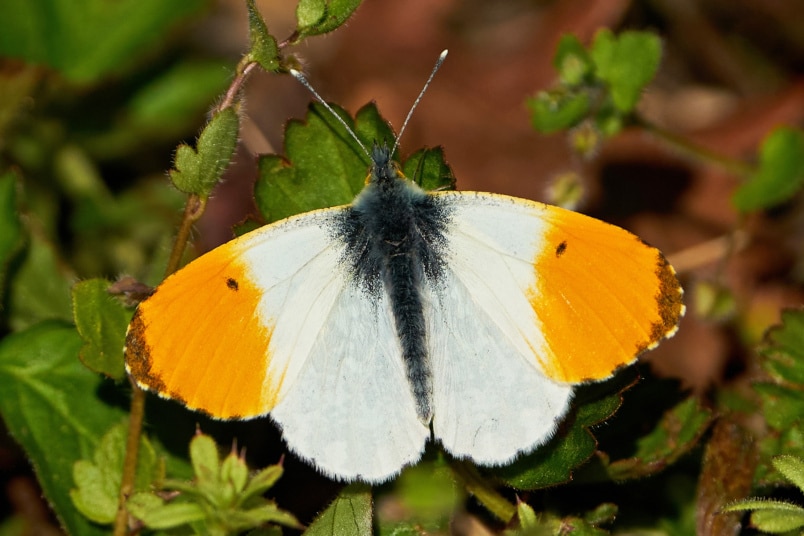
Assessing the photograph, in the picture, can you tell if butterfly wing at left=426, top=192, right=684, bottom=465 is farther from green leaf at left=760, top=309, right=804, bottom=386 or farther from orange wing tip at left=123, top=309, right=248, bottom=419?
green leaf at left=760, top=309, right=804, bottom=386

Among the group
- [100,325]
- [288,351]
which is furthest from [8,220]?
[288,351]

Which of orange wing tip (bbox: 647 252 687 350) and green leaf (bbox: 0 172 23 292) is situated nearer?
orange wing tip (bbox: 647 252 687 350)

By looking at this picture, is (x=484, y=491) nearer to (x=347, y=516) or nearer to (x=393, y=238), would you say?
(x=347, y=516)

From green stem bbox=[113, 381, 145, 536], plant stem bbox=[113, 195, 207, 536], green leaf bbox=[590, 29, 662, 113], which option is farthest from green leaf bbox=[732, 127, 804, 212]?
green stem bbox=[113, 381, 145, 536]

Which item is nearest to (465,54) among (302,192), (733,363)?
(733,363)

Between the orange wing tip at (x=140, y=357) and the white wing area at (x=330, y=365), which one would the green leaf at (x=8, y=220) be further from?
the white wing area at (x=330, y=365)

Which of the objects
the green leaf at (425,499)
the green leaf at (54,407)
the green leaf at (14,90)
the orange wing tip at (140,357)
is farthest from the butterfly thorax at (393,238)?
the green leaf at (14,90)
